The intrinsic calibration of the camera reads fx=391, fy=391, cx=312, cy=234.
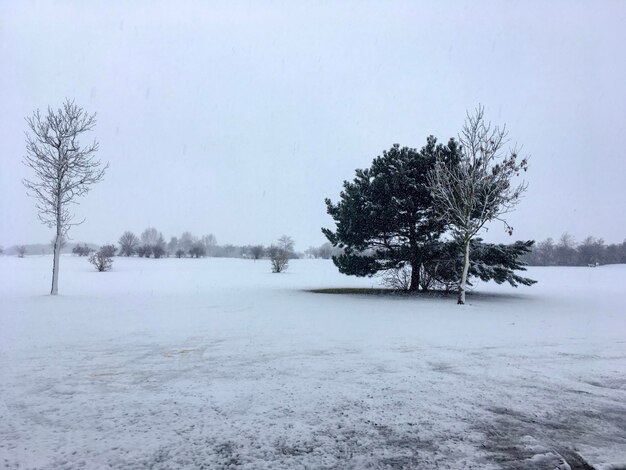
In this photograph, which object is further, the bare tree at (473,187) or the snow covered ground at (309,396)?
the bare tree at (473,187)

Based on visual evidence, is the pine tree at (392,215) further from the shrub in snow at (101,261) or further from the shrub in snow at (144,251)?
the shrub in snow at (144,251)

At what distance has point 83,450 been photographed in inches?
138

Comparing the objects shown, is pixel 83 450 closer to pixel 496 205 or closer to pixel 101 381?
pixel 101 381

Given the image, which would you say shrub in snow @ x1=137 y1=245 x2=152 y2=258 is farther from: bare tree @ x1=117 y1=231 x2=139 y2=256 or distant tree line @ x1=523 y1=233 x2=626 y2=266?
distant tree line @ x1=523 y1=233 x2=626 y2=266

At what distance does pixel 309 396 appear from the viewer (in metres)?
4.98

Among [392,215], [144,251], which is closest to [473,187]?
[392,215]

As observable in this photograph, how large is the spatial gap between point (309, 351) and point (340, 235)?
1473 centimetres

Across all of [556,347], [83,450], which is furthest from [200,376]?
[556,347]

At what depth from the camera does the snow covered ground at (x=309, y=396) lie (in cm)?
347

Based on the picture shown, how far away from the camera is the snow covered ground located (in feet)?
11.4

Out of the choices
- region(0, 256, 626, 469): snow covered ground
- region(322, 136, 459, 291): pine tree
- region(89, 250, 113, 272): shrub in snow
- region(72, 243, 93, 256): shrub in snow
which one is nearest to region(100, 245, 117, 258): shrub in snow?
region(89, 250, 113, 272): shrub in snow

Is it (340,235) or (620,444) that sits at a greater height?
(340,235)

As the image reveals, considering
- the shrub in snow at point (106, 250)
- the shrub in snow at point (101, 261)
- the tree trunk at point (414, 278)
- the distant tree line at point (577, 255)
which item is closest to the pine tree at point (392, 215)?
the tree trunk at point (414, 278)

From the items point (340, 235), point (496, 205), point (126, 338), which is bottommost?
point (126, 338)
